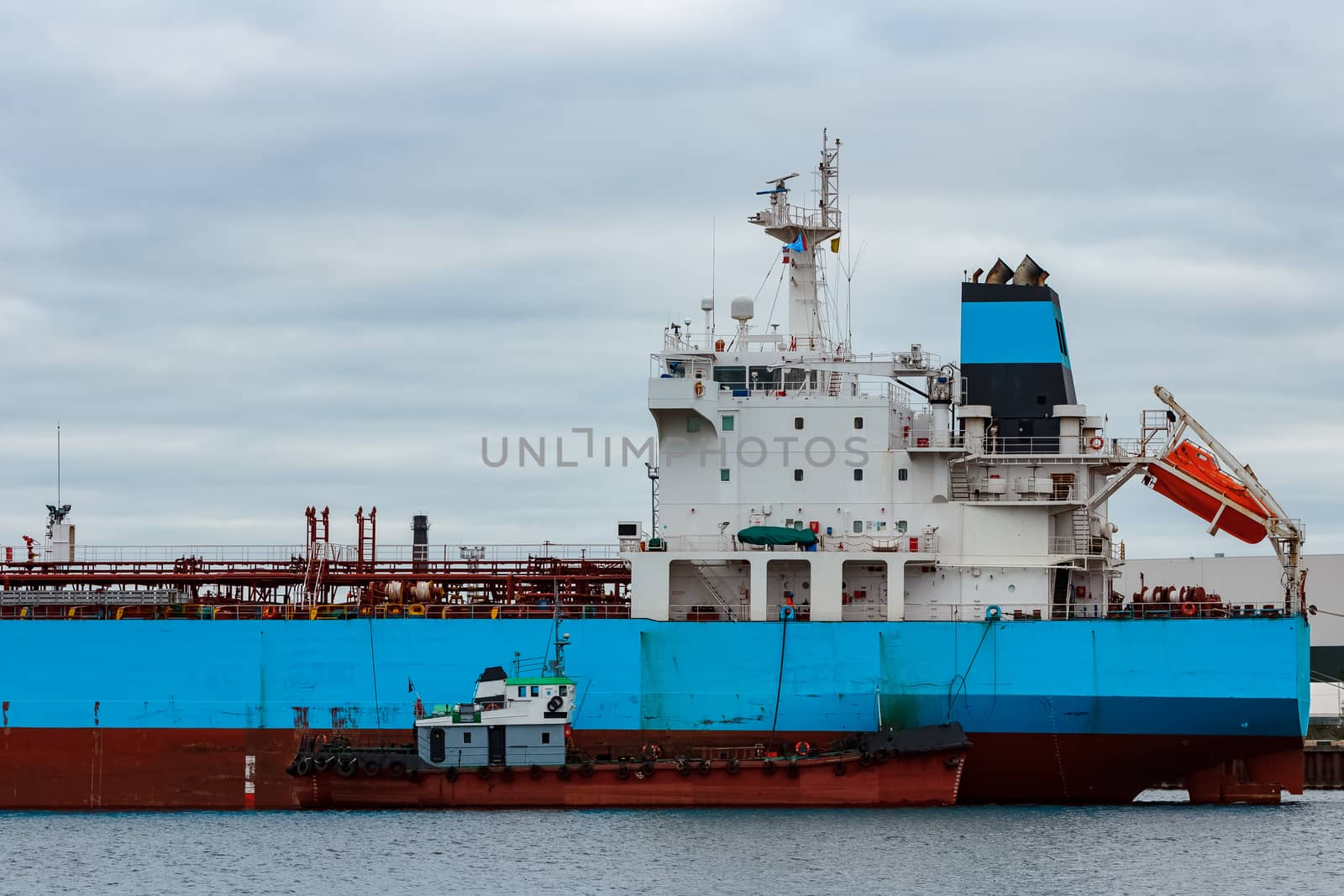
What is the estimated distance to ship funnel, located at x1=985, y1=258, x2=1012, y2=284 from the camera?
38.9 m

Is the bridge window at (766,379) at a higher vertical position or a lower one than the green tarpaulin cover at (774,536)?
higher

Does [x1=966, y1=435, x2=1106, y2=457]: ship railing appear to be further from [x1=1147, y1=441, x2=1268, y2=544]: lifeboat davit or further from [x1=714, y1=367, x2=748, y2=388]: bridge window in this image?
[x1=714, y1=367, x2=748, y2=388]: bridge window

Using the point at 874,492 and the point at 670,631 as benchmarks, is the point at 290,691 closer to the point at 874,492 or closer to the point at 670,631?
the point at 670,631

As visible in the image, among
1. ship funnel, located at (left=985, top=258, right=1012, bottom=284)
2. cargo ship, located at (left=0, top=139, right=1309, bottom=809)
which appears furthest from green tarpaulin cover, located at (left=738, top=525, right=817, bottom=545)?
ship funnel, located at (left=985, top=258, right=1012, bottom=284)

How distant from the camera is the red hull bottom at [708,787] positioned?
35406 millimetres

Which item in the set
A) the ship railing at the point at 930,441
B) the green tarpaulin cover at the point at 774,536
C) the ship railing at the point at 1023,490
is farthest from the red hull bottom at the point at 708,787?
the ship railing at the point at 930,441

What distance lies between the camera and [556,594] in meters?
36.4

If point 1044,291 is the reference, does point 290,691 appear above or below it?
below

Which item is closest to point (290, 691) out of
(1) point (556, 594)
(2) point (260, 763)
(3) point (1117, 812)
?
(2) point (260, 763)

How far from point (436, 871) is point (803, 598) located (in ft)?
34.9

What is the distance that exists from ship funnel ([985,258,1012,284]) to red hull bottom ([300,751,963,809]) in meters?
9.81

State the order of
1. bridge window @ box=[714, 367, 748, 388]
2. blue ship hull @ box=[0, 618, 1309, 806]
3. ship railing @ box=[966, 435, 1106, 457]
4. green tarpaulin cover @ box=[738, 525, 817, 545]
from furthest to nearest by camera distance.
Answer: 1. bridge window @ box=[714, 367, 748, 388]
2. ship railing @ box=[966, 435, 1106, 457]
3. green tarpaulin cover @ box=[738, 525, 817, 545]
4. blue ship hull @ box=[0, 618, 1309, 806]

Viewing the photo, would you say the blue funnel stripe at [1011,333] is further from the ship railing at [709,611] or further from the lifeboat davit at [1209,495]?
the ship railing at [709,611]

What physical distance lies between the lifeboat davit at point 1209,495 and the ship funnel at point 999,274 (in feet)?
15.7
